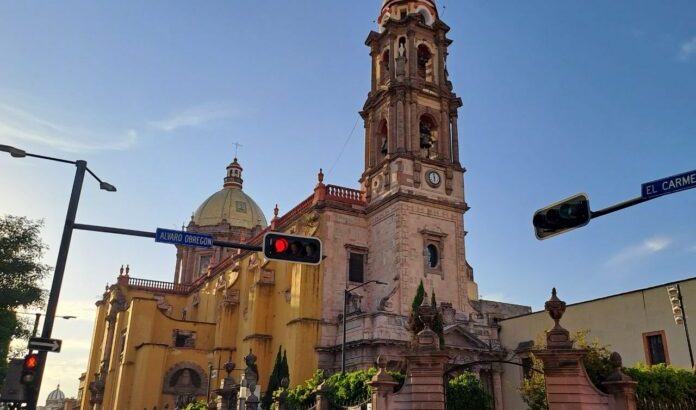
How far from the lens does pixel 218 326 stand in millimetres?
46875

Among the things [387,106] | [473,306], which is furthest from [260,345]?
[387,106]

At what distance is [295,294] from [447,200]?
1054cm

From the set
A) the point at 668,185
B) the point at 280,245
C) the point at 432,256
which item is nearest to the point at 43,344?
the point at 280,245

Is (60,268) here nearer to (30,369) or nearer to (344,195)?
(30,369)

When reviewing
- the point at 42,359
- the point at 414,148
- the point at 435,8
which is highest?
the point at 435,8

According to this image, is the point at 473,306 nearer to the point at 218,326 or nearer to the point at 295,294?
the point at 295,294

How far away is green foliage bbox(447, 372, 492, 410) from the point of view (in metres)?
23.7

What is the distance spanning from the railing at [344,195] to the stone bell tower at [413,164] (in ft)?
2.20

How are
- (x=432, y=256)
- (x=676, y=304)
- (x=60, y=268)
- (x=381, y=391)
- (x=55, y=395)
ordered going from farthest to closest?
(x=55, y=395) → (x=432, y=256) → (x=676, y=304) → (x=381, y=391) → (x=60, y=268)

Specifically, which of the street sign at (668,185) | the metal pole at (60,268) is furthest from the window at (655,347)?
the metal pole at (60,268)

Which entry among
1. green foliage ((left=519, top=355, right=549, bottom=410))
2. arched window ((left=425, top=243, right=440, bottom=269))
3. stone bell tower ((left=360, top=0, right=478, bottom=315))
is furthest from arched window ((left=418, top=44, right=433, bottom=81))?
green foliage ((left=519, top=355, right=549, bottom=410))

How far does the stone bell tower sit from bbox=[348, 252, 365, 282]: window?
1.80 feet

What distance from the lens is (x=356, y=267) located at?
3750cm

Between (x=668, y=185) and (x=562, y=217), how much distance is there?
6.02 feet
